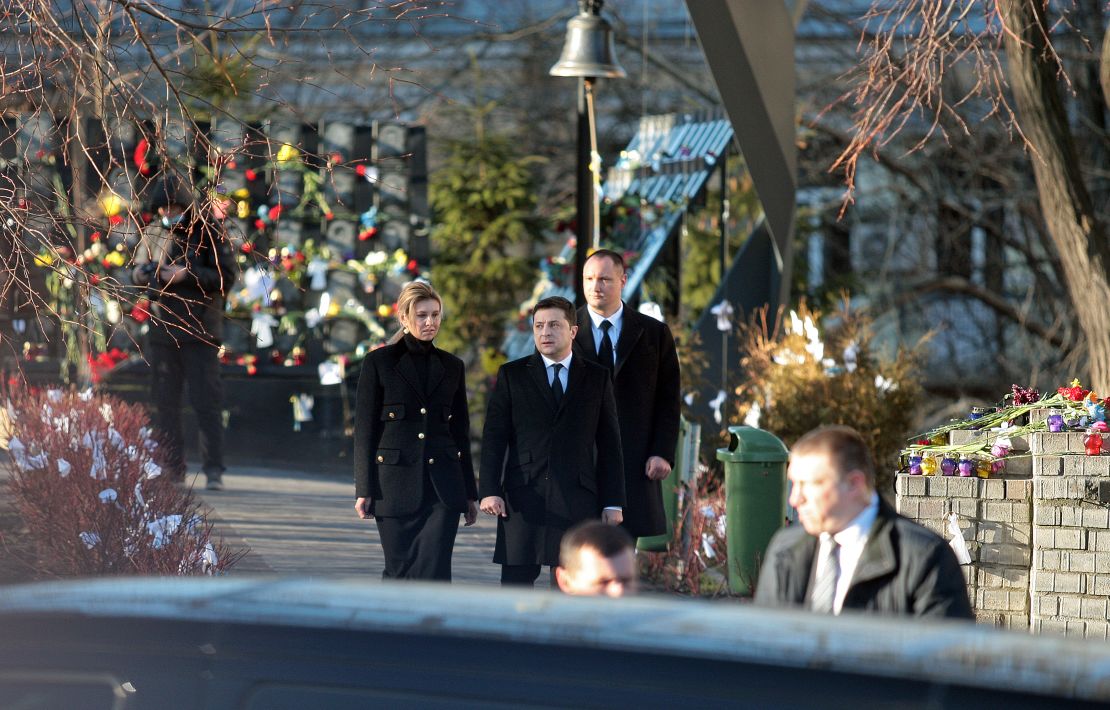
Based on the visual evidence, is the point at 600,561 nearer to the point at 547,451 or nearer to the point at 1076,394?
the point at 547,451

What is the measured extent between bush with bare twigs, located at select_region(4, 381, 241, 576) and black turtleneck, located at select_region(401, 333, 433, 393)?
1.25 meters

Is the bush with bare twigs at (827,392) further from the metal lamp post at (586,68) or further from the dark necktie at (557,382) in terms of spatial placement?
the dark necktie at (557,382)

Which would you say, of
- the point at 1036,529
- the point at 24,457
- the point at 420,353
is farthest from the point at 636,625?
the point at 24,457

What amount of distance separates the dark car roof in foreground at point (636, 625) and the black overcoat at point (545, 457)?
14.3 ft

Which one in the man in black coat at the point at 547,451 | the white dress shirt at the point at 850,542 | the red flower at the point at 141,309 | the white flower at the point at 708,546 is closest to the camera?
the white dress shirt at the point at 850,542

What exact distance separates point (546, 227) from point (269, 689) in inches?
632

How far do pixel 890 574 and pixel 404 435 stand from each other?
10.9ft

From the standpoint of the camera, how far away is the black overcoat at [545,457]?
266 inches

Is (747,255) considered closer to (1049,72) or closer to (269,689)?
(1049,72)

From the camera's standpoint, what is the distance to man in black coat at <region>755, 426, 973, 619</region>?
3.88 m

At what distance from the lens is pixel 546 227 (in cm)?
1802

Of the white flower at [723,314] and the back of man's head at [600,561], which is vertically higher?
the white flower at [723,314]

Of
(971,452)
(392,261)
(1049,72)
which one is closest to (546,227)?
(392,261)

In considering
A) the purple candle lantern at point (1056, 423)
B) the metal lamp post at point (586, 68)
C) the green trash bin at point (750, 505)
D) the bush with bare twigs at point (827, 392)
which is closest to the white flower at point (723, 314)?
the bush with bare twigs at point (827, 392)
